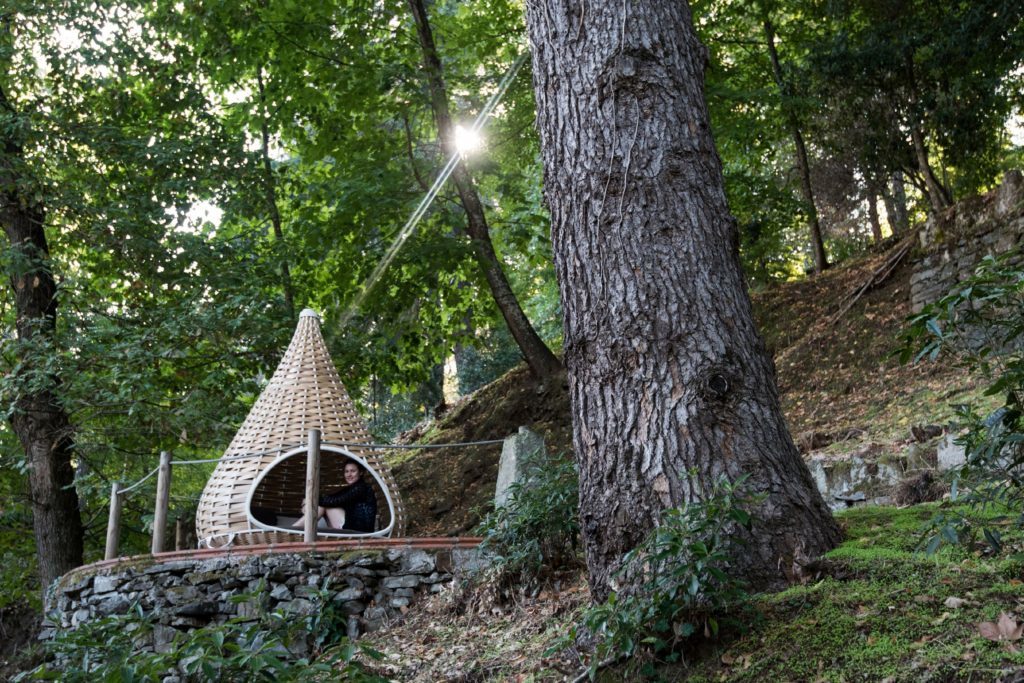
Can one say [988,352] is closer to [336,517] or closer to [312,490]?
[312,490]

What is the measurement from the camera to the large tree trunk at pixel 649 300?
3725mm

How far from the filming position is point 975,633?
296cm

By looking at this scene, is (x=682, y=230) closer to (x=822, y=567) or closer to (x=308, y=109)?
(x=822, y=567)

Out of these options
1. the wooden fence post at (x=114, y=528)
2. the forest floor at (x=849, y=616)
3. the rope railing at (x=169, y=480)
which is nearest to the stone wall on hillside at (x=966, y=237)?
the forest floor at (x=849, y=616)

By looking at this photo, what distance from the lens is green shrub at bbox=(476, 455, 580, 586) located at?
5445 millimetres

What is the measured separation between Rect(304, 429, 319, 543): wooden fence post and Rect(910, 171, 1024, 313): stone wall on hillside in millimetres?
6753

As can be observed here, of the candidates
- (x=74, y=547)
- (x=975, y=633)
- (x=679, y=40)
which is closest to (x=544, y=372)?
(x=74, y=547)

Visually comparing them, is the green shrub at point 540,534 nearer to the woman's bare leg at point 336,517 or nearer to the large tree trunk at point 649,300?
the large tree trunk at point 649,300

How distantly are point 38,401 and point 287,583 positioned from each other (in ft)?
17.4

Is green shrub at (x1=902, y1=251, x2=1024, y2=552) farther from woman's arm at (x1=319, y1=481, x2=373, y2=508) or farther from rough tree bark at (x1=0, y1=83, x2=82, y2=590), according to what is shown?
rough tree bark at (x1=0, y1=83, x2=82, y2=590)

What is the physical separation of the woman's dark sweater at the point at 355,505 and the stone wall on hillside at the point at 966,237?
20.7 feet

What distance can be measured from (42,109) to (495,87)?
5.76 m

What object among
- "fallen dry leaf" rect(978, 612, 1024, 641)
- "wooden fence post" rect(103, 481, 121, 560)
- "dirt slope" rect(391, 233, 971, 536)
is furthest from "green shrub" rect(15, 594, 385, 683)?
"dirt slope" rect(391, 233, 971, 536)

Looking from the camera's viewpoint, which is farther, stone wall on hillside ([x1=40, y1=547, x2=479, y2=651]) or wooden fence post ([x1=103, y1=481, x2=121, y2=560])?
wooden fence post ([x1=103, y1=481, x2=121, y2=560])
